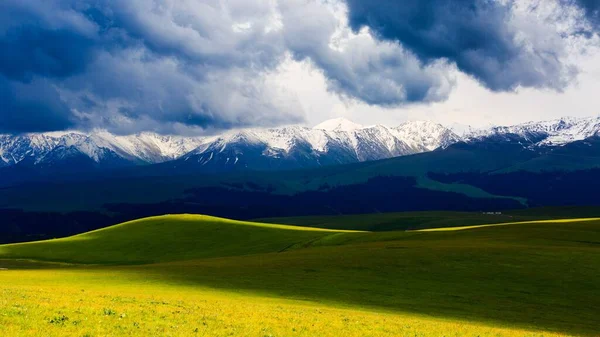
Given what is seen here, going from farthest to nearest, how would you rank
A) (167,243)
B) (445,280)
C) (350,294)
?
(167,243) → (445,280) → (350,294)

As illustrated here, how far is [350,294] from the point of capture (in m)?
65.9

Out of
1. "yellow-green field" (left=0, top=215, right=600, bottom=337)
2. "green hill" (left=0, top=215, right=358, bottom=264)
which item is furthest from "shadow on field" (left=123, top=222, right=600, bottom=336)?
"green hill" (left=0, top=215, right=358, bottom=264)

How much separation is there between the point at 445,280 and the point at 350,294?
16.7 m

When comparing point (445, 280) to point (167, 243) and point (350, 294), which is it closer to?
point (350, 294)

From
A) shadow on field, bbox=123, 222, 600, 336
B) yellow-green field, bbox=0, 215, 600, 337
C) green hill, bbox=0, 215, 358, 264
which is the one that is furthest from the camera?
green hill, bbox=0, 215, 358, 264

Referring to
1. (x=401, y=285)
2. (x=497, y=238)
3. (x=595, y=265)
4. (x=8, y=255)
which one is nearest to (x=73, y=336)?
(x=401, y=285)

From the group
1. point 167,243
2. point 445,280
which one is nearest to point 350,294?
point 445,280

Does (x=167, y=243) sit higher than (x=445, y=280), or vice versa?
(x=167, y=243)

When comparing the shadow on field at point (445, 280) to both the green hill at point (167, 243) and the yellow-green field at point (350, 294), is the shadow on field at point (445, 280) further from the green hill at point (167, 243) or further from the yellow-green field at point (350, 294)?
the green hill at point (167, 243)

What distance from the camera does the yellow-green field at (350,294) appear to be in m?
34.8

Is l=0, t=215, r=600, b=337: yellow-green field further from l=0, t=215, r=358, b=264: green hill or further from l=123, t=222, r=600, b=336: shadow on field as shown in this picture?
l=0, t=215, r=358, b=264: green hill

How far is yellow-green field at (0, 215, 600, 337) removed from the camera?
34750mm

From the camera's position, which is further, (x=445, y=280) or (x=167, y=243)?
(x=167, y=243)

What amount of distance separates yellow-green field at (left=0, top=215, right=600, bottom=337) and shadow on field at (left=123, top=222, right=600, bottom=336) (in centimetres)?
15
